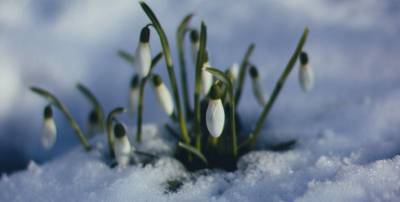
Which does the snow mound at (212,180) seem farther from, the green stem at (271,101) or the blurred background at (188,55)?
the blurred background at (188,55)

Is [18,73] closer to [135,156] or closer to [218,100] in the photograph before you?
[135,156]

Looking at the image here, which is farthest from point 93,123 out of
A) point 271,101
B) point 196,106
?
point 271,101

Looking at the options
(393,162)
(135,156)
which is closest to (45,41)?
(135,156)

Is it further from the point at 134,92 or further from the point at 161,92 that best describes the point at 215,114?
the point at 134,92

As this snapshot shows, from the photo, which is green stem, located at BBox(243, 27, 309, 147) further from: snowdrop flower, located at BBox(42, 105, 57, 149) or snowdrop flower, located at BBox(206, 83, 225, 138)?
snowdrop flower, located at BBox(42, 105, 57, 149)

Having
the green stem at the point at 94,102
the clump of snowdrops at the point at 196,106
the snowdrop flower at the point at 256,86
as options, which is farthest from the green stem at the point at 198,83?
the green stem at the point at 94,102
